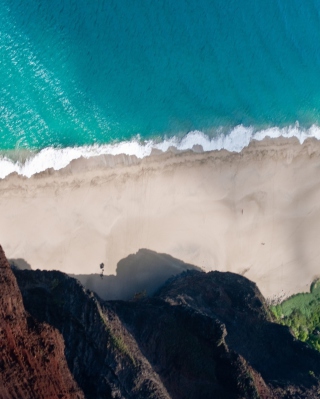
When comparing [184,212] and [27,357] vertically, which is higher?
[184,212]

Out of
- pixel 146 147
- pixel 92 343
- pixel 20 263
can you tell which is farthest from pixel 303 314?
pixel 20 263

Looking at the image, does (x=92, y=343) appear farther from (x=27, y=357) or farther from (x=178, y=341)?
(x=178, y=341)

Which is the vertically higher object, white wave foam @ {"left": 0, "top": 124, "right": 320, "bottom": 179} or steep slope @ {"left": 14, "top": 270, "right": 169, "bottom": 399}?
white wave foam @ {"left": 0, "top": 124, "right": 320, "bottom": 179}

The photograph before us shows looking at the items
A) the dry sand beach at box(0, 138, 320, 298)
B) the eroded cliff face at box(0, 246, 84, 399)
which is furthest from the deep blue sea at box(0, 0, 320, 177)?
the eroded cliff face at box(0, 246, 84, 399)

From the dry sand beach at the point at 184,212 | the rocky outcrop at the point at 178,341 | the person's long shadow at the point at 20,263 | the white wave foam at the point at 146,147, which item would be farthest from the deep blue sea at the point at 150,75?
the rocky outcrop at the point at 178,341

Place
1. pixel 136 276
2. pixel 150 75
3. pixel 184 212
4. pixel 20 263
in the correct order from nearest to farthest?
1. pixel 20 263
2. pixel 136 276
3. pixel 184 212
4. pixel 150 75

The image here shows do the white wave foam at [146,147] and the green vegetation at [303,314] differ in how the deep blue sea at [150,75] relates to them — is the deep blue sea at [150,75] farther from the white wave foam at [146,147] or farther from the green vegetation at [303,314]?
the green vegetation at [303,314]

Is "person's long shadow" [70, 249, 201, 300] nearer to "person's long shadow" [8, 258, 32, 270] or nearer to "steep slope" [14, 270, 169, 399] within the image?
"person's long shadow" [8, 258, 32, 270]
